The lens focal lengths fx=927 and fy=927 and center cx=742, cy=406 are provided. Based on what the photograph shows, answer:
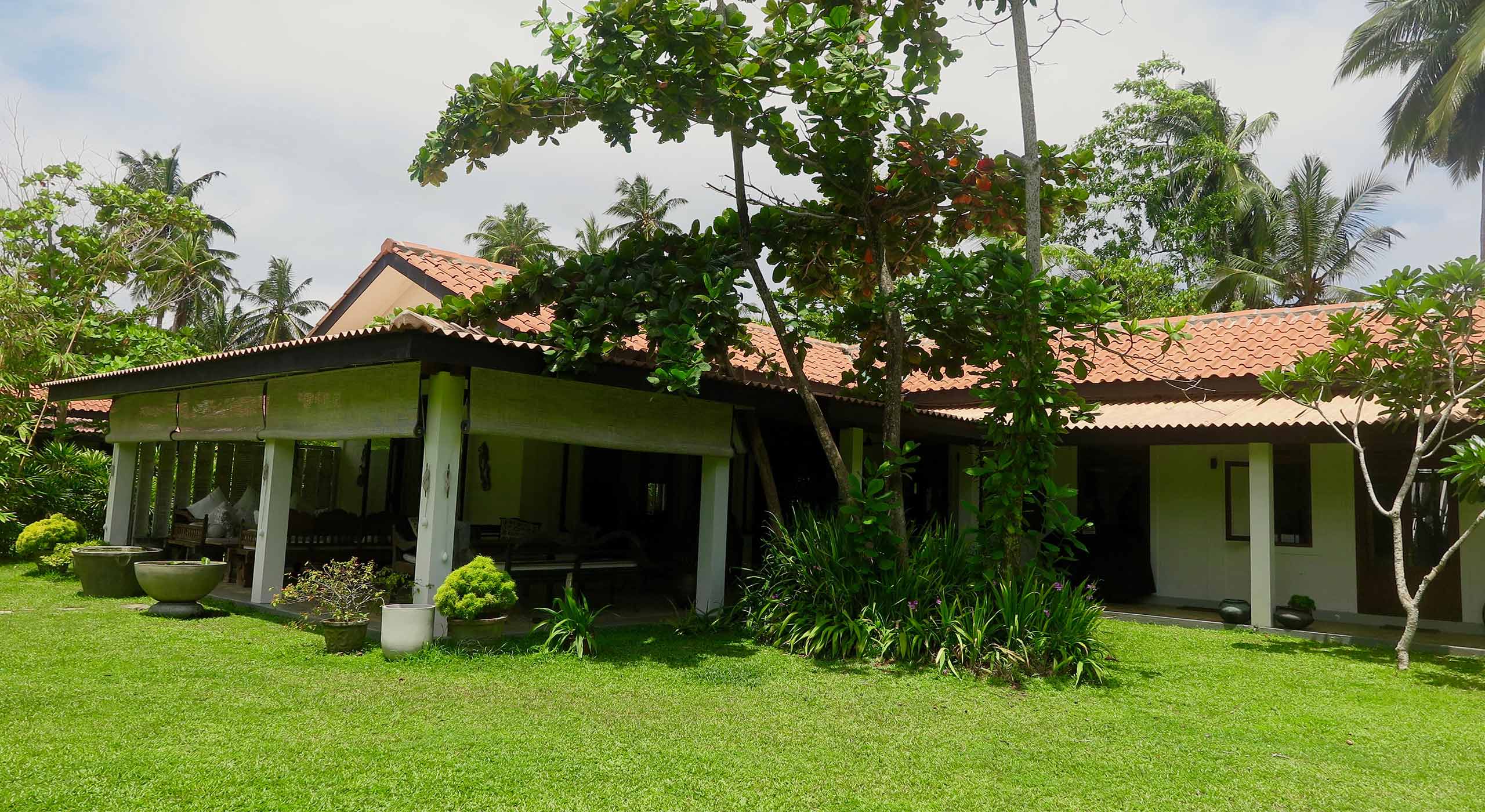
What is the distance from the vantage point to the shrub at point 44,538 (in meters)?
11.8

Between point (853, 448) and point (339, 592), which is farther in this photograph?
point (853, 448)

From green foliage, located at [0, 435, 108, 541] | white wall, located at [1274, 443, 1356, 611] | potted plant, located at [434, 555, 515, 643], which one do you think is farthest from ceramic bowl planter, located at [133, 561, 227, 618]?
white wall, located at [1274, 443, 1356, 611]

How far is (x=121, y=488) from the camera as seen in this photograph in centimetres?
1293

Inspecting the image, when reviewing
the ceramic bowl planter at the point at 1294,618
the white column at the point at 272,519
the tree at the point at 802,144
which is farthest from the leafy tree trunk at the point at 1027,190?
the white column at the point at 272,519

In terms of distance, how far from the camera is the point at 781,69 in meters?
8.32

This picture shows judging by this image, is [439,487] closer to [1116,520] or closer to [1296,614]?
[1296,614]

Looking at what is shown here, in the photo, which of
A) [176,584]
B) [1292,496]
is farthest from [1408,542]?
[176,584]

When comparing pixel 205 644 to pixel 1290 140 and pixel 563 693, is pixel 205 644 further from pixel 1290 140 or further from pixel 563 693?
pixel 1290 140

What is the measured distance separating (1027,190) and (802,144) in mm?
2226

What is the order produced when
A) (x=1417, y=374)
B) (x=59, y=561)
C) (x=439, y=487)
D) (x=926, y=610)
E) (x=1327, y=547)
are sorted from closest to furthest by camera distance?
1. (x=439, y=487)
2. (x=926, y=610)
3. (x=1417, y=374)
4. (x=59, y=561)
5. (x=1327, y=547)

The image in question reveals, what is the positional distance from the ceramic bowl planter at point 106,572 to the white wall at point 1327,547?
1375 centimetres

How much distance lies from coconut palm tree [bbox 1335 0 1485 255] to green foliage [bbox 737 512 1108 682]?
972 inches

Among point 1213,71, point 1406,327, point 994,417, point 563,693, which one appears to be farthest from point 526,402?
point 1213,71

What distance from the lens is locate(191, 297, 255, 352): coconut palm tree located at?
36844 millimetres
